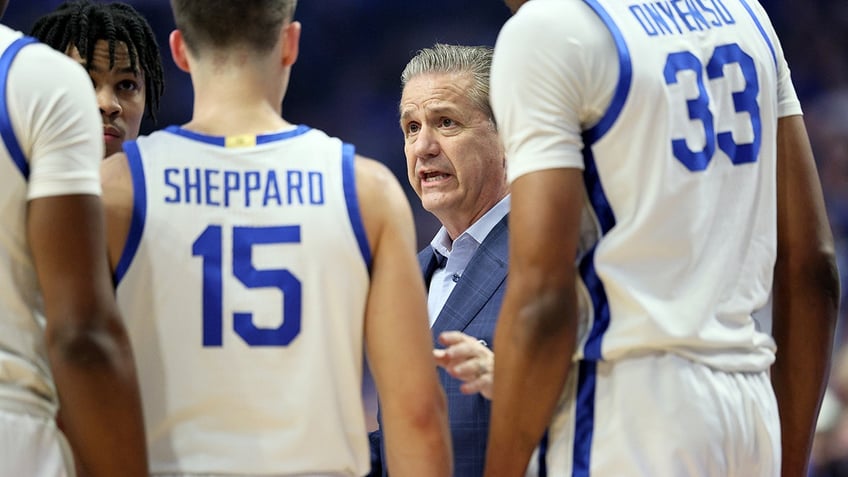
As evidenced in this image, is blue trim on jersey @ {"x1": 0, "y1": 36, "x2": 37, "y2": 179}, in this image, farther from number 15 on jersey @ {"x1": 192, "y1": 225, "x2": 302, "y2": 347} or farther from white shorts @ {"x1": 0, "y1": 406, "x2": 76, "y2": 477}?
white shorts @ {"x1": 0, "y1": 406, "x2": 76, "y2": 477}

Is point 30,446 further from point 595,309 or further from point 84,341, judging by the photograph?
point 595,309

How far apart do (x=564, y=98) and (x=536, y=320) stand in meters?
0.51

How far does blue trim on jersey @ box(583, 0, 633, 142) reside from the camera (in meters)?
2.63

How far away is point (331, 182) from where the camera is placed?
2611 millimetres

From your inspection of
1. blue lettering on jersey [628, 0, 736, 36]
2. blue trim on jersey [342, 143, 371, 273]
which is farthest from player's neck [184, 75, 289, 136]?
blue lettering on jersey [628, 0, 736, 36]

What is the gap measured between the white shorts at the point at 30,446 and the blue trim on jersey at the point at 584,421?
1.14 metres

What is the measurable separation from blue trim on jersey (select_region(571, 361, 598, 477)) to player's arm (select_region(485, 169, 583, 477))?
0.06 metres

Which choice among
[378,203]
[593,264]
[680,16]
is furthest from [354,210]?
[680,16]

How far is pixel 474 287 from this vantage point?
146 inches

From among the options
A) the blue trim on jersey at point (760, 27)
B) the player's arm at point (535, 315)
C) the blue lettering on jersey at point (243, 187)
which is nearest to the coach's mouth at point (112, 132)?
the blue lettering on jersey at point (243, 187)

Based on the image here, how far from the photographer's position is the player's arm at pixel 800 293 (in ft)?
9.77

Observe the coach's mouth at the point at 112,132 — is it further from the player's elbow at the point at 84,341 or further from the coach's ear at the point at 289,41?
the player's elbow at the point at 84,341

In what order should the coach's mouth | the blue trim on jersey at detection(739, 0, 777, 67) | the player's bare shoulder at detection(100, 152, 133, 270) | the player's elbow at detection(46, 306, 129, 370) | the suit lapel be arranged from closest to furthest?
the player's elbow at detection(46, 306, 129, 370) → the player's bare shoulder at detection(100, 152, 133, 270) → the blue trim on jersey at detection(739, 0, 777, 67) → the suit lapel → the coach's mouth

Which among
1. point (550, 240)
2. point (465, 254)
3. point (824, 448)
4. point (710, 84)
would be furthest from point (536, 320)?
point (824, 448)
